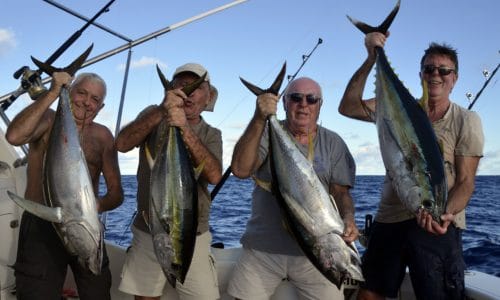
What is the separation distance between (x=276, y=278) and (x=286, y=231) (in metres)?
0.30

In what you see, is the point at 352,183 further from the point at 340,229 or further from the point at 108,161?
the point at 108,161

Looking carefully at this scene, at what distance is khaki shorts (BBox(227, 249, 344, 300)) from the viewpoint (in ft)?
8.66

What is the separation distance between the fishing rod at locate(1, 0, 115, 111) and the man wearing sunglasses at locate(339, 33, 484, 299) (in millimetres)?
1785

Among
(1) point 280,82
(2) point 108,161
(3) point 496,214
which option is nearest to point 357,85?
(1) point 280,82

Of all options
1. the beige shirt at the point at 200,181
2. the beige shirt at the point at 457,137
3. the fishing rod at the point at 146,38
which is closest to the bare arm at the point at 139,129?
the beige shirt at the point at 200,181

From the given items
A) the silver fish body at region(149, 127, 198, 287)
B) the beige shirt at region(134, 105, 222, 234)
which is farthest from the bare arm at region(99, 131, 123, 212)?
the silver fish body at region(149, 127, 198, 287)

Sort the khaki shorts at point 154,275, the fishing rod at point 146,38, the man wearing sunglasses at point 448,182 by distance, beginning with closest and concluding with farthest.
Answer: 1. the man wearing sunglasses at point 448,182
2. the khaki shorts at point 154,275
3. the fishing rod at point 146,38

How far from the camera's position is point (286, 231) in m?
2.61

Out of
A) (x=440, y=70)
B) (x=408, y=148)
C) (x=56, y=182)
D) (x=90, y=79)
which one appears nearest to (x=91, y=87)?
(x=90, y=79)

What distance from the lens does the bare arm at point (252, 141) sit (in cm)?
226

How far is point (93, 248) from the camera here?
7.15ft

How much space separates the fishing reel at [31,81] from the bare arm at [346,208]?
5.85ft

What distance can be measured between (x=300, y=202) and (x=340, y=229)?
23cm

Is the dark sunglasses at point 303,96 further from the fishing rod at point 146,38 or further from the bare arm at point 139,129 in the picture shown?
the fishing rod at point 146,38
